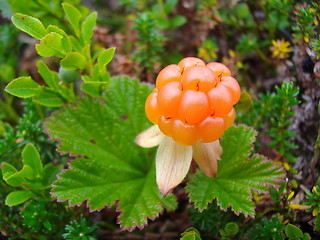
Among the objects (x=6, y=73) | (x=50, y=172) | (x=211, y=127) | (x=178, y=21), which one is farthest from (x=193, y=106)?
(x=6, y=73)

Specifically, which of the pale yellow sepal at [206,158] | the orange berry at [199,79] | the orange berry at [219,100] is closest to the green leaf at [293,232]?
the pale yellow sepal at [206,158]

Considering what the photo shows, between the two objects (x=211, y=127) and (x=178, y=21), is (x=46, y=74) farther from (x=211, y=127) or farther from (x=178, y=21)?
(x=178, y=21)

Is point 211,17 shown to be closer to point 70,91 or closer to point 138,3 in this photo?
point 138,3

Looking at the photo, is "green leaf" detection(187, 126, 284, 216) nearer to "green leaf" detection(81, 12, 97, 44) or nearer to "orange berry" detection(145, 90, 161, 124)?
"orange berry" detection(145, 90, 161, 124)

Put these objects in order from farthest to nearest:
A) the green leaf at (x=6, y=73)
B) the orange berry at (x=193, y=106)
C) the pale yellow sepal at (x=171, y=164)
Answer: the green leaf at (x=6, y=73) < the pale yellow sepal at (x=171, y=164) < the orange berry at (x=193, y=106)

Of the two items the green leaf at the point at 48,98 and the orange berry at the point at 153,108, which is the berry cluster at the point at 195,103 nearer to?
the orange berry at the point at 153,108

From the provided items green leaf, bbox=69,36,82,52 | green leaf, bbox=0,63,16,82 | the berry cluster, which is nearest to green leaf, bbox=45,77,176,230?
green leaf, bbox=69,36,82,52

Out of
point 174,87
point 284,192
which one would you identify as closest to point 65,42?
point 174,87

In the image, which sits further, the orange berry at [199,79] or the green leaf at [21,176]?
the green leaf at [21,176]
